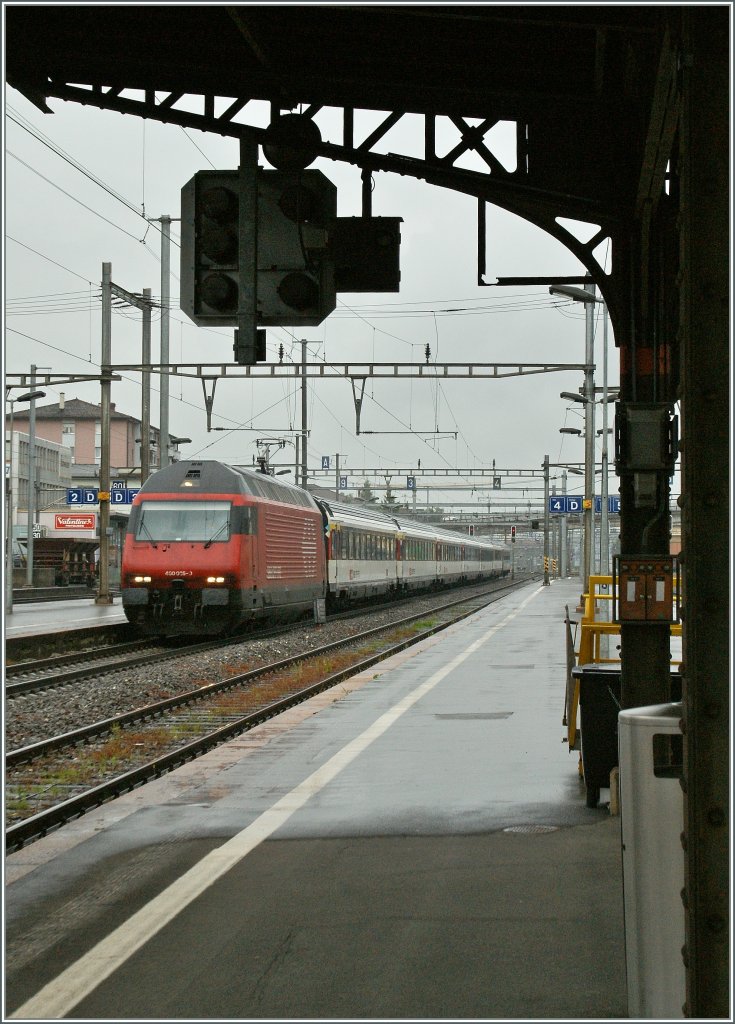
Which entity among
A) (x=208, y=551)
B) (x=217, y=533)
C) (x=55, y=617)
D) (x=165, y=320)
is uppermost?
(x=165, y=320)

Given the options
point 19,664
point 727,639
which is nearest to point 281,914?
point 727,639

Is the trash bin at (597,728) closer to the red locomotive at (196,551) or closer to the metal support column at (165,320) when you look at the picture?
the red locomotive at (196,551)

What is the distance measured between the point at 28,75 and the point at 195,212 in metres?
1.26

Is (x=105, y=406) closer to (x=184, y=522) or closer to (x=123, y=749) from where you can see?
(x=184, y=522)

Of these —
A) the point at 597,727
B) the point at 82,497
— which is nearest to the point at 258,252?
the point at 597,727

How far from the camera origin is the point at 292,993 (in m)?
4.53

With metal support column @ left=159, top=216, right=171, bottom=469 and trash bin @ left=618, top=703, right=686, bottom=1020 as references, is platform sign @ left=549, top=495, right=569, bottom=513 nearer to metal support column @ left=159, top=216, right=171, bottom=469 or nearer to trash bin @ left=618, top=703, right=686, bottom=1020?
metal support column @ left=159, top=216, right=171, bottom=469

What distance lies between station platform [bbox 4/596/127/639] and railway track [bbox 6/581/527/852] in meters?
6.11

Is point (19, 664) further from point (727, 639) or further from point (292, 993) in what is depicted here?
point (727, 639)

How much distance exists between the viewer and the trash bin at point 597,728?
7.73 metres

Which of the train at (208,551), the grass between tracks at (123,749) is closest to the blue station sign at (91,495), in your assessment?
the train at (208,551)

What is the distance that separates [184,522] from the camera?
22.7 metres

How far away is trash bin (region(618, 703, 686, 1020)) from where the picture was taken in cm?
391

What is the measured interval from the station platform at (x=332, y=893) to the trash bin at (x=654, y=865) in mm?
454
